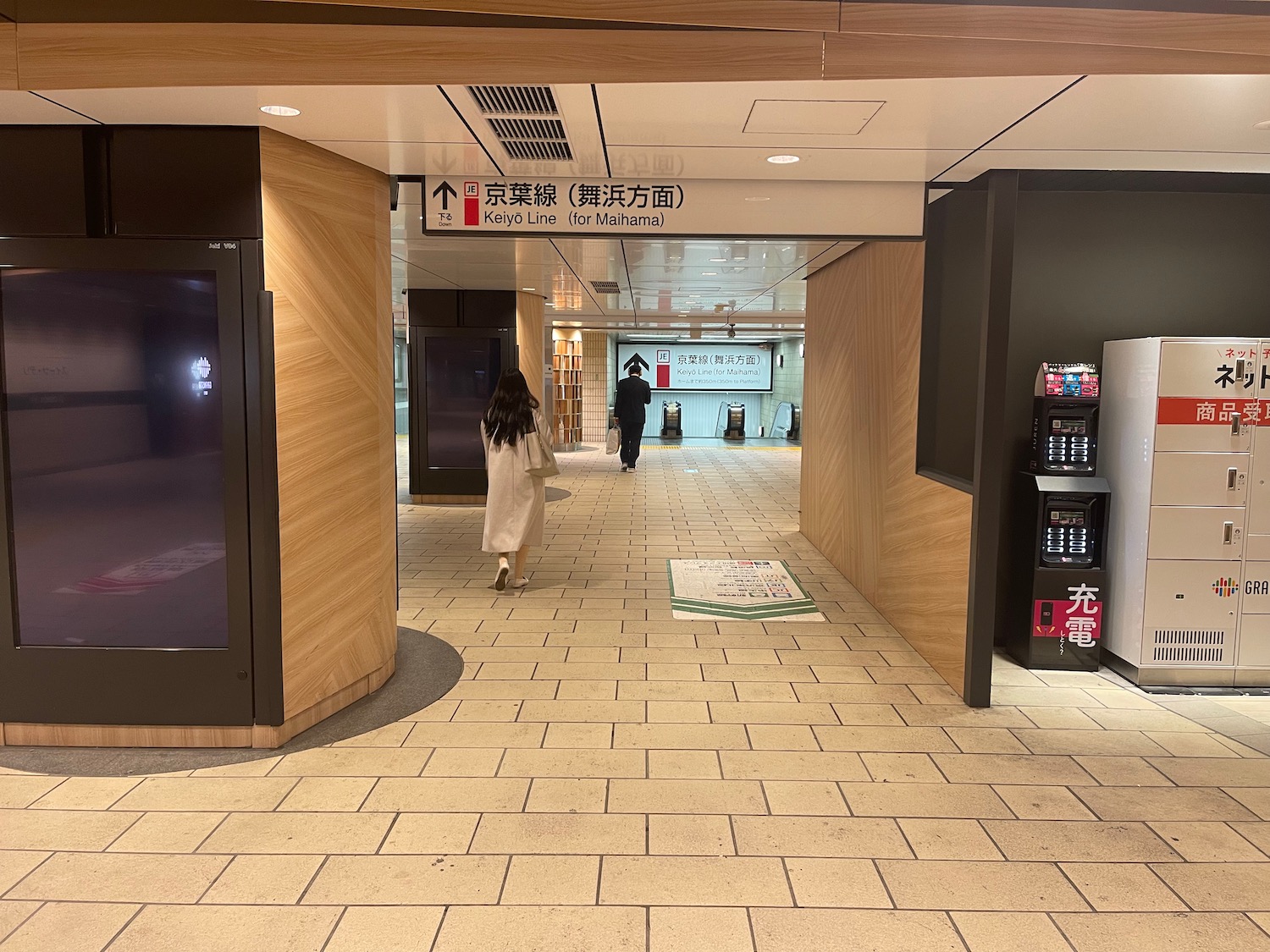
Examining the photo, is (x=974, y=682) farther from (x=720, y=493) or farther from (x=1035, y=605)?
(x=720, y=493)

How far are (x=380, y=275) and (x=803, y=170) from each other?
2.14 m

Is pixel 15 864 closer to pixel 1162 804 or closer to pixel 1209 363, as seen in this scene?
pixel 1162 804

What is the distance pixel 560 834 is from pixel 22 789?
2.14 m

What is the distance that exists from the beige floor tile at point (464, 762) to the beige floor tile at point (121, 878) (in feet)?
2.89

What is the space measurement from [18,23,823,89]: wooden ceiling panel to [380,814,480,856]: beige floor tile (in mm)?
2548

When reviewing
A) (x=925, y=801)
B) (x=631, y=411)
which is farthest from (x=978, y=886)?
(x=631, y=411)

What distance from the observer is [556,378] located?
18609mm

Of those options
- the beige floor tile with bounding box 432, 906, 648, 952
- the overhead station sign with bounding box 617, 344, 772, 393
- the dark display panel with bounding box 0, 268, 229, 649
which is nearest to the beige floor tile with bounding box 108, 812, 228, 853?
the dark display panel with bounding box 0, 268, 229, 649

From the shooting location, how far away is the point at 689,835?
3.01 meters

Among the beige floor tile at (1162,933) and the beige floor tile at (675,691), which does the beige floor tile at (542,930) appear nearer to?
the beige floor tile at (1162,933)

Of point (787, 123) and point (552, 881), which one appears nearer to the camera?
point (552, 881)

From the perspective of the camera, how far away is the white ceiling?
2932mm

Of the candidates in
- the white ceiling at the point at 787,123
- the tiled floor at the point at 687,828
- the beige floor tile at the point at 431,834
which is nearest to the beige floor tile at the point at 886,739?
the tiled floor at the point at 687,828

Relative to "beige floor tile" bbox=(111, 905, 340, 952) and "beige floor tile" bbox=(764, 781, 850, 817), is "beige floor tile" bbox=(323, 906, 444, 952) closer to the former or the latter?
"beige floor tile" bbox=(111, 905, 340, 952)
